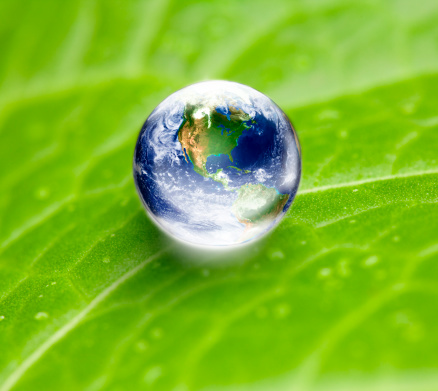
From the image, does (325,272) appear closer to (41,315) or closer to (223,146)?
(223,146)

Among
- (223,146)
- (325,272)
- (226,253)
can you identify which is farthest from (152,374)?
(223,146)

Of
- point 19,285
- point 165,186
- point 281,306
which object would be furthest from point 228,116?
point 19,285

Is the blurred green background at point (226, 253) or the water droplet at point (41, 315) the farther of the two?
the water droplet at point (41, 315)

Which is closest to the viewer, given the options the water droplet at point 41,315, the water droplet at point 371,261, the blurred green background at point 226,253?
the blurred green background at point 226,253

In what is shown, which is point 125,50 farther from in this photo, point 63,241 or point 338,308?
point 338,308

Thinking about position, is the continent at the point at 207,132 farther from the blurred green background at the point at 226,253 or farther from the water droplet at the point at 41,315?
the water droplet at the point at 41,315

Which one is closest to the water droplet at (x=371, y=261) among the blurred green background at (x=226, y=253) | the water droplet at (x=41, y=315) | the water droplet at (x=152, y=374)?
the blurred green background at (x=226, y=253)

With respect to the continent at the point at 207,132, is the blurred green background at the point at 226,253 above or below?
below

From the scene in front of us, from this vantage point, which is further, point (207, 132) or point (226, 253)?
point (226, 253)
